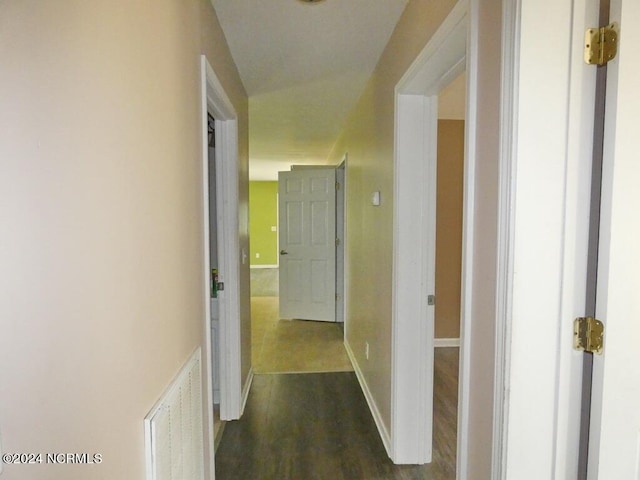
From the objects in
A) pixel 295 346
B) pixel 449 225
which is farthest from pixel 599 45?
pixel 295 346

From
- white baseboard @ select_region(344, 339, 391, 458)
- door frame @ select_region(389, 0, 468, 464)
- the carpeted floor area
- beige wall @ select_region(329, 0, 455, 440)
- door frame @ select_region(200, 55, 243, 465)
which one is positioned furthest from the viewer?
the carpeted floor area

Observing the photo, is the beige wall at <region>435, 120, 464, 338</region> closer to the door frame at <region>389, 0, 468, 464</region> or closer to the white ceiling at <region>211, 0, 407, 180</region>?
the white ceiling at <region>211, 0, 407, 180</region>

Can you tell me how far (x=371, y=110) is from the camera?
8.68ft

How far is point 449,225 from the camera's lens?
3.88m

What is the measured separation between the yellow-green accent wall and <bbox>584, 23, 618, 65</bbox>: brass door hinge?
8.92 meters

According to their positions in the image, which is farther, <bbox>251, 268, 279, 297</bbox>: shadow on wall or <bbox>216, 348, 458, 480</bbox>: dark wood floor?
<bbox>251, 268, 279, 297</bbox>: shadow on wall

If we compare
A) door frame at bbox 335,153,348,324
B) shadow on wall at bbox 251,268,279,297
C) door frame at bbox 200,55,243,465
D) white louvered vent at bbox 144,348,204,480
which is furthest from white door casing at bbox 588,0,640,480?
shadow on wall at bbox 251,268,279,297

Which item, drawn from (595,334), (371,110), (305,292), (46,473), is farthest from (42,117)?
(305,292)

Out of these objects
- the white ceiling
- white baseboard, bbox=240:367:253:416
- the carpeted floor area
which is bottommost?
the carpeted floor area

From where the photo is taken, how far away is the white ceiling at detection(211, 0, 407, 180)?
1772mm

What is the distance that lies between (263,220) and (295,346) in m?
6.15

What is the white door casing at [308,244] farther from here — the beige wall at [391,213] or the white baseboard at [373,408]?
the white baseboard at [373,408]

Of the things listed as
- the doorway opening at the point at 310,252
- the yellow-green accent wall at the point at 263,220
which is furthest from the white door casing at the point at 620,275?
the yellow-green accent wall at the point at 263,220

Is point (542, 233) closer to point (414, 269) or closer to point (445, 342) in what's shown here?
point (414, 269)
